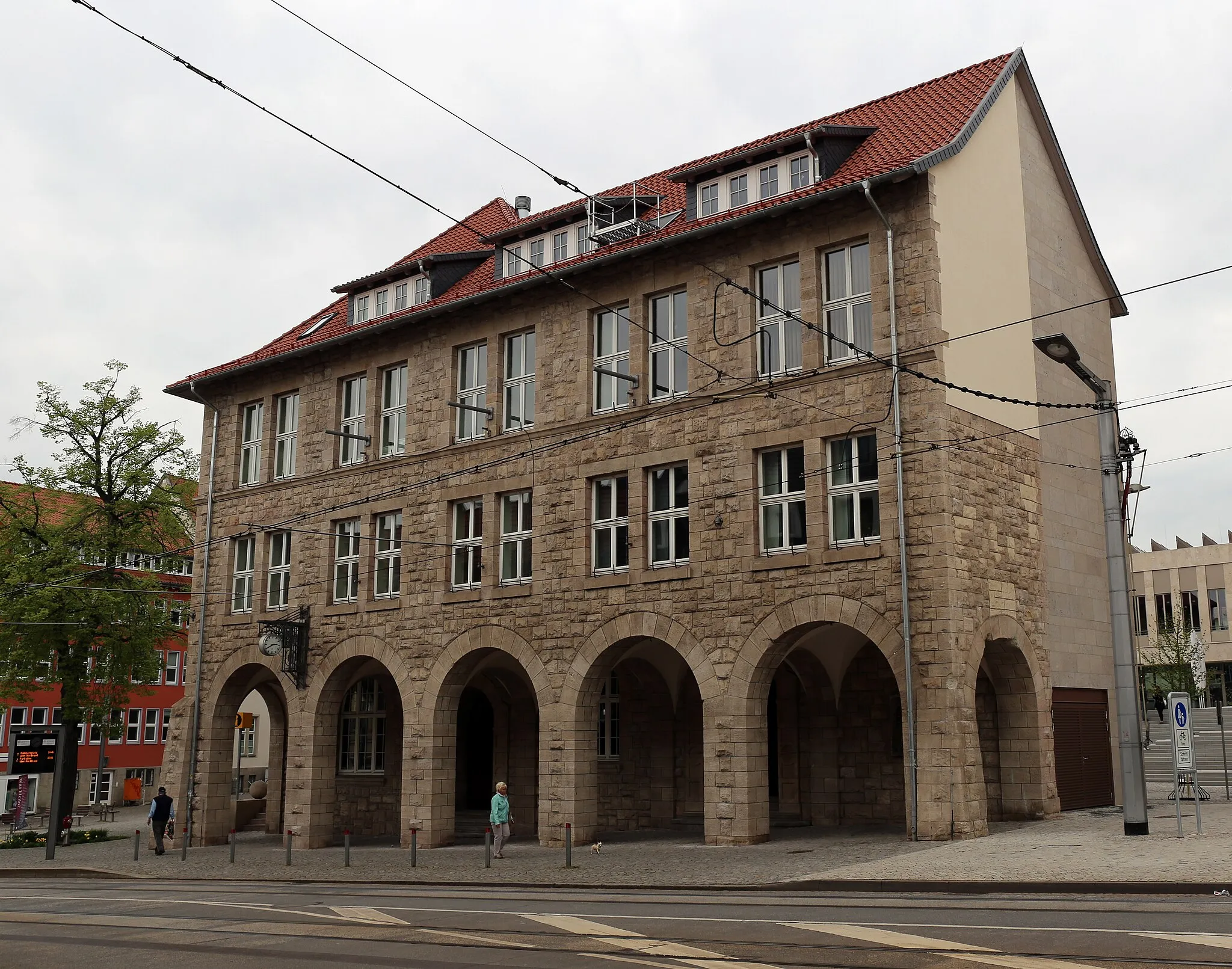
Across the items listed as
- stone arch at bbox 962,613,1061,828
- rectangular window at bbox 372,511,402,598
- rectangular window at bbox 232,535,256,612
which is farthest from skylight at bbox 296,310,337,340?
stone arch at bbox 962,613,1061,828

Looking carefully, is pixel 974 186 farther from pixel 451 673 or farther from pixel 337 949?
pixel 337 949

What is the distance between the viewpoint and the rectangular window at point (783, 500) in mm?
21625

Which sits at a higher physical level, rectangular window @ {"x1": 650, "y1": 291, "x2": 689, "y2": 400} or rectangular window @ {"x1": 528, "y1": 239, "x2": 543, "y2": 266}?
rectangular window @ {"x1": 528, "y1": 239, "x2": 543, "y2": 266}

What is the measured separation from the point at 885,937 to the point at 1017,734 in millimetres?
12875

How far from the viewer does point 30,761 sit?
31672 millimetres

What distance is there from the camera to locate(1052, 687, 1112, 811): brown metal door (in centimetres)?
2281

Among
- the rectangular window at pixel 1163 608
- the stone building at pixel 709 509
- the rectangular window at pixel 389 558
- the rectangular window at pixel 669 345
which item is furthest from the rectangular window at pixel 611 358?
the rectangular window at pixel 1163 608

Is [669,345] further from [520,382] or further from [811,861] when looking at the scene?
[811,861]

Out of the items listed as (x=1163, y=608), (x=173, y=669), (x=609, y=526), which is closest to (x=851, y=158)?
(x=609, y=526)

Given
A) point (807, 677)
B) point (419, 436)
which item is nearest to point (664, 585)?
point (807, 677)

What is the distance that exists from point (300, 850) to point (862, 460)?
16.0 metres

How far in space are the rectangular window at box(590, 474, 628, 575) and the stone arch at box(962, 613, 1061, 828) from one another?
683 centimetres

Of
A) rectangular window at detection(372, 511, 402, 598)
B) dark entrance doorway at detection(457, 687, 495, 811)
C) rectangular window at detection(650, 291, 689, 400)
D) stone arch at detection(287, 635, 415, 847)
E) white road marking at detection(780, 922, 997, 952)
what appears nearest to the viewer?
white road marking at detection(780, 922, 997, 952)

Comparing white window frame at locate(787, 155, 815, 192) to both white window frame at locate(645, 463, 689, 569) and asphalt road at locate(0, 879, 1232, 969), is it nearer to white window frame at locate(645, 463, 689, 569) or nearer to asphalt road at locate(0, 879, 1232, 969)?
white window frame at locate(645, 463, 689, 569)
